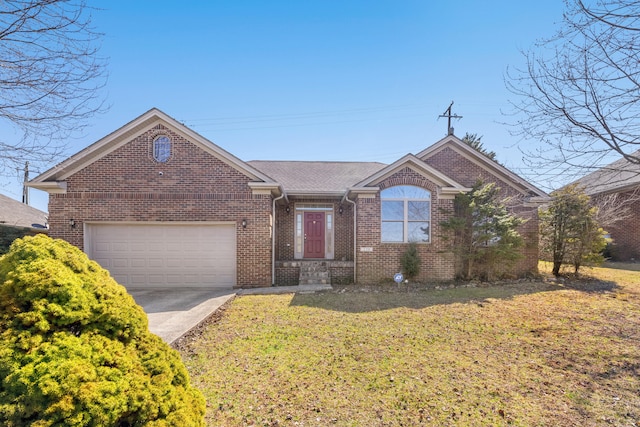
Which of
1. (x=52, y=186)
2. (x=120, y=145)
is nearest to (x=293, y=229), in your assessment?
(x=120, y=145)

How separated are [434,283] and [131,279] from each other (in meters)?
10.1

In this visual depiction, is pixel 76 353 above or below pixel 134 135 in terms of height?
below

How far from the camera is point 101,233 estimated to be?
977 cm

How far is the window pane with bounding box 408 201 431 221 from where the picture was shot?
10.4 meters

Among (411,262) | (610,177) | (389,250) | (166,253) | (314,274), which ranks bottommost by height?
(314,274)

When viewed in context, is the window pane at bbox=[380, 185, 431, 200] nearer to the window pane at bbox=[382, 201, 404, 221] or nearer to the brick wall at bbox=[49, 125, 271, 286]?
the window pane at bbox=[382, 201, 404, 221]

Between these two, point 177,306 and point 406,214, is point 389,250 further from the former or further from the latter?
point 177,306

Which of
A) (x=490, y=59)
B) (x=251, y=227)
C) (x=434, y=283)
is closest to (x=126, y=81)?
(x=251, y=227)

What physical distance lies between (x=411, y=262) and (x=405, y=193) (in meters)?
2.40

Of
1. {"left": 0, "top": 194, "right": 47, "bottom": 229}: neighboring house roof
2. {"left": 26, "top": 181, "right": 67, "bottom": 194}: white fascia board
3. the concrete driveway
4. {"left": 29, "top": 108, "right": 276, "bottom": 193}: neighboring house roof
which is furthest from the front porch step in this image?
{"left": 0, "top": 194, "right": 47, "bottom": 229}: neighboring house roof

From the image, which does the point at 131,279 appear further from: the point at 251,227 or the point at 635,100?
the point at 635,100

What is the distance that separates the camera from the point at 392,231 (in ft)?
34.2

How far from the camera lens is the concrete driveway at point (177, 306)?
5500mm

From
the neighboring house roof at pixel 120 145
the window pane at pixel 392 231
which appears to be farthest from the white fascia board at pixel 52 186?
the window pane at pixel 392 231
